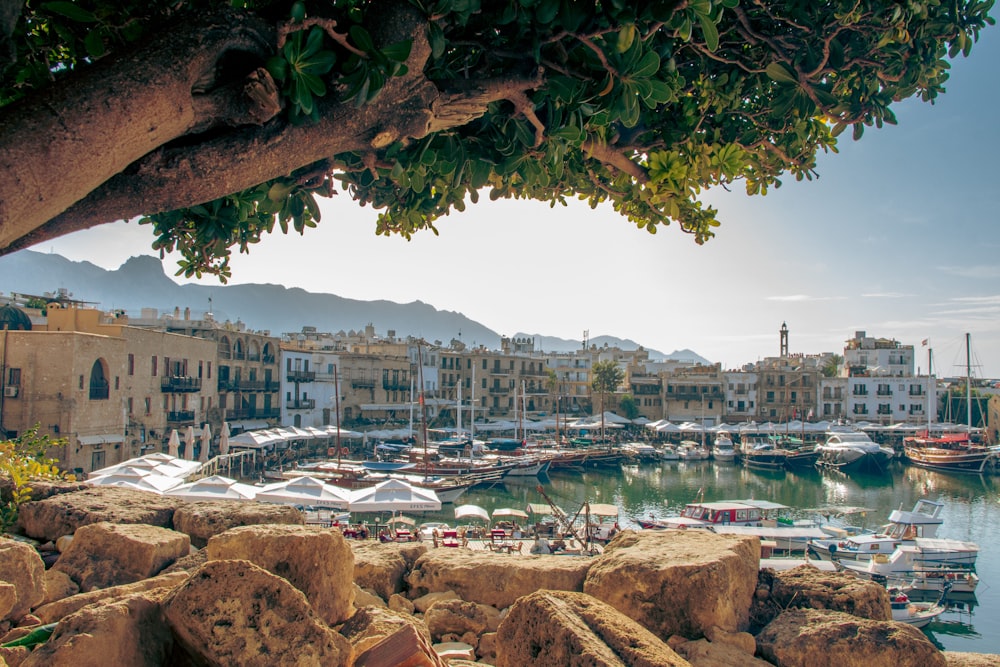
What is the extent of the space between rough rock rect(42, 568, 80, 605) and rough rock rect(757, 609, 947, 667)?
179 inches

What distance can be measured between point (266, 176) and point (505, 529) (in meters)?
27.3

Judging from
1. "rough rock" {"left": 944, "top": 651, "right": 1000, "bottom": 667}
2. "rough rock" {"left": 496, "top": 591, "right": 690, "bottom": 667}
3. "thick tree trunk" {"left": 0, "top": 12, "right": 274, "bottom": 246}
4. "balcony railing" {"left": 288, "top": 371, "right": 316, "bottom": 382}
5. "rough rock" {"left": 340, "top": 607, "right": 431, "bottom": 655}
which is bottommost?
"rough rock" {"left": 944, "top": 651, "right": 1000, "bottom": 667}

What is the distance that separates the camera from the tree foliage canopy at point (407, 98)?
2666 mm

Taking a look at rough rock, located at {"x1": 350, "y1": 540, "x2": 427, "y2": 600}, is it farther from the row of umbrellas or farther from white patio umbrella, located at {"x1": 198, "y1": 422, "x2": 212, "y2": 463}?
white patio umbrella, located at {"x1": 198, "y1": 422, "x2": 212, "y2": 463}

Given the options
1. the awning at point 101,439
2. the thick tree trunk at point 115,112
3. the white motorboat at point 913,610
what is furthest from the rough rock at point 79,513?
the awning at point 101,439

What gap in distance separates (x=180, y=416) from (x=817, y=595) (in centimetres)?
4070

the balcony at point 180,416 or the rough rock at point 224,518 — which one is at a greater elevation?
the rough rock at point 224,518

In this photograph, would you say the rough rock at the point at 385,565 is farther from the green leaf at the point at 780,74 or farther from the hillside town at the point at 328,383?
the hillside town at the point at 328,383

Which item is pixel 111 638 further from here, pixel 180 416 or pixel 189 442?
pixel 180 416

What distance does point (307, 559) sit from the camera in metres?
4.04

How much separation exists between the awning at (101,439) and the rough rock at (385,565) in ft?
92.9

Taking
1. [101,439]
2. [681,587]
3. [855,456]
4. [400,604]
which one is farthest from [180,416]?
[855,456]

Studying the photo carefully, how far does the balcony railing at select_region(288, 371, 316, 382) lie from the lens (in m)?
54.0

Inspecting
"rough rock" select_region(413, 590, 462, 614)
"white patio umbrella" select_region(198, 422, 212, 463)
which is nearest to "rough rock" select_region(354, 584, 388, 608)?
"rough rock" select_region(413, 590, 462, 614)
